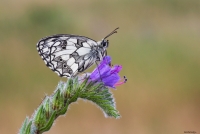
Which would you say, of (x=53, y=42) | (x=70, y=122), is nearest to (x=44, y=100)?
(x=53, y=42)

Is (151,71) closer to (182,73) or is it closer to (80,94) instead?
(182,73)

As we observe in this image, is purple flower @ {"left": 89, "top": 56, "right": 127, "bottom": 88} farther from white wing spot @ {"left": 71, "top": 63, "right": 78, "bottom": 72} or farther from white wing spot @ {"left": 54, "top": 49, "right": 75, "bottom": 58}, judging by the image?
white wing spot @ {"left": 54, "top": 49, "right": 75, "bottom": 58}

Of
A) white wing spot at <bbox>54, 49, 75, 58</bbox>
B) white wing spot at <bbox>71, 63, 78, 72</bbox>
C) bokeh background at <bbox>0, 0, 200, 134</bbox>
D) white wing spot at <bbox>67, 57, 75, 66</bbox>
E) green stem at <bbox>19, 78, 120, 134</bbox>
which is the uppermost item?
bokeh background at <bbox>0, 0, 200, 134</bbox>

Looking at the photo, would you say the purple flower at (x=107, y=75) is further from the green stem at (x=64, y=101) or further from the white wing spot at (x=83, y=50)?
the white wing spot at (x=83, y=50)

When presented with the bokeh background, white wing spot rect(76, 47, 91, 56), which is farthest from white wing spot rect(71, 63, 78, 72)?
the bokeh background

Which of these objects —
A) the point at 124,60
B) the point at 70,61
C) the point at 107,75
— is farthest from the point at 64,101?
the point at 124,60

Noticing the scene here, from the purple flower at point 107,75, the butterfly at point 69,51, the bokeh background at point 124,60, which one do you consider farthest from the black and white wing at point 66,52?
the bokeh background at point 124,60
